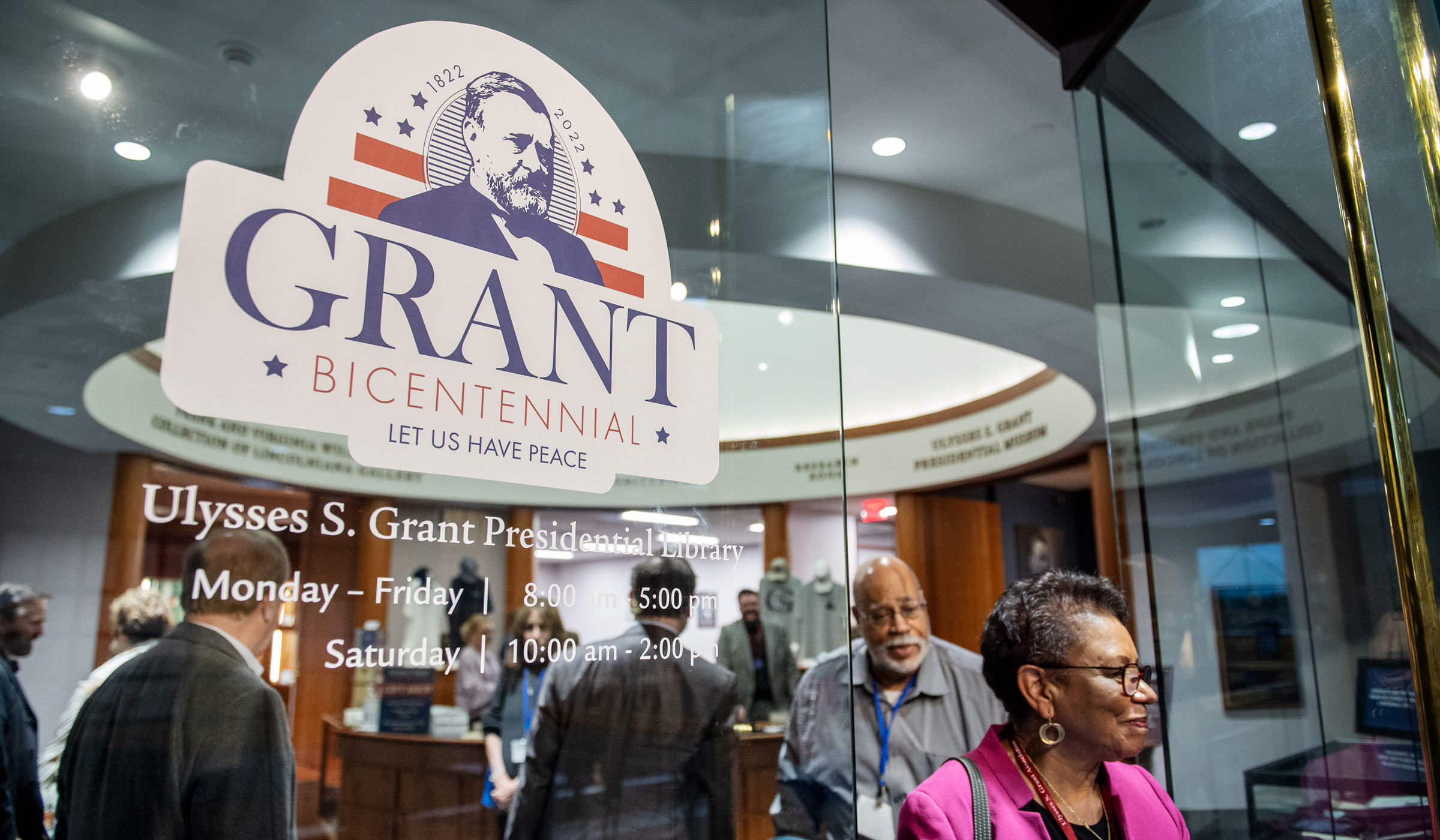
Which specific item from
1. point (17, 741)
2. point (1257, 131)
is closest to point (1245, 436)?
point (1257, 131)

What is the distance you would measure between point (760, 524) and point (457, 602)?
75cm

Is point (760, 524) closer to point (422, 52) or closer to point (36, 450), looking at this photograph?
point (422, 52)

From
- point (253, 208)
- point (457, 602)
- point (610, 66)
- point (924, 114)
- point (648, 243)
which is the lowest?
point (457, 602)

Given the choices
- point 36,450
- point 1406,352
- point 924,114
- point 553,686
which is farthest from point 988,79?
point 36,450

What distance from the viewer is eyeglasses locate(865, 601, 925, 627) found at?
2867mm

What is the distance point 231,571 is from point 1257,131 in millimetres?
2434

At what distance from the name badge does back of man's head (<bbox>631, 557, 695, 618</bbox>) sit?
1.22m

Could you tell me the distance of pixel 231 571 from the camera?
1171mm

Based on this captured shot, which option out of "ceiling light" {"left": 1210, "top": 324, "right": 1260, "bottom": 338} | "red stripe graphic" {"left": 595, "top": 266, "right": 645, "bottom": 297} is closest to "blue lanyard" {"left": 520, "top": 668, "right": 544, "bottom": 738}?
"red stripe graphic" {"left": 595, "top": 266, "right": 645, "bottom": 297}

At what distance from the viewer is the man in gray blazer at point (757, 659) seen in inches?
69.1

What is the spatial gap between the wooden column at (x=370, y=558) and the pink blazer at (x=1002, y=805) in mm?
897

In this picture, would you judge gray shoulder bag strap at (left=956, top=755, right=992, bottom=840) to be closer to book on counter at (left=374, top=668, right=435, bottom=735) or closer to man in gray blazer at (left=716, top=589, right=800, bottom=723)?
man in gray blazer at (left=716, top=589, right=800, bottom=723)

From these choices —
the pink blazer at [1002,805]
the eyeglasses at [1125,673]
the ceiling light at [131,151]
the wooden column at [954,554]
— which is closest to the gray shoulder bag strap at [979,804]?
the pink blazer at [1002,805]

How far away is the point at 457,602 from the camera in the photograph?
1357 millimetres
